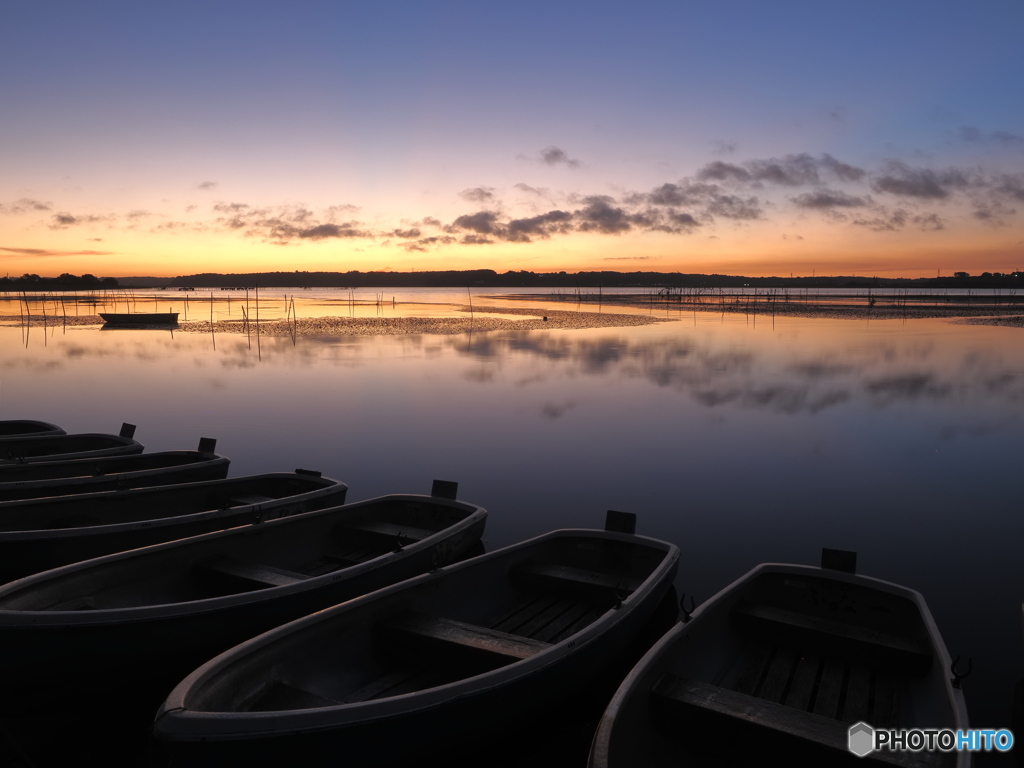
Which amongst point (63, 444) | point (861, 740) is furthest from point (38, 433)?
point (861, 740)

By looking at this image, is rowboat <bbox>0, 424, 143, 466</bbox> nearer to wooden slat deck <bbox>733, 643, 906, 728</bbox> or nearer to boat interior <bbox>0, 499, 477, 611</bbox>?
boat interior <bbox>0, 499, 477, 611</bbox>

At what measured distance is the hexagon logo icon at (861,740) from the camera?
376 centimetres

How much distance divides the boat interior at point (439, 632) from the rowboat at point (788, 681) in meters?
0.91

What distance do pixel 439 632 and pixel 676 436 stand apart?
10.7 metres

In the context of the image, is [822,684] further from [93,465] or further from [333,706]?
[93,465]

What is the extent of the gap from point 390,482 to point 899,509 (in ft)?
27.3

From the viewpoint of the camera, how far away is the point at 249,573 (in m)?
6.44

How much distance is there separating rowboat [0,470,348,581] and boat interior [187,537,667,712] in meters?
2.77

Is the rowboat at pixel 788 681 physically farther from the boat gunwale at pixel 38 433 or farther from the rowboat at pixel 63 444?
the boat gunwale at pixel 38 433

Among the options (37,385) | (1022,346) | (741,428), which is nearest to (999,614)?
(741,428)

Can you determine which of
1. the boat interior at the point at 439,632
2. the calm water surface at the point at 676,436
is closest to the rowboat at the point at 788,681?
the boat interior at the point at 439,632

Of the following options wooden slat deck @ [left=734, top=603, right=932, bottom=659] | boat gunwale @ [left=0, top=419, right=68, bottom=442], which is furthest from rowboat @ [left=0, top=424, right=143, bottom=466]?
wooden slat deck @ [left=734, top=603, right=932, bottom=659]

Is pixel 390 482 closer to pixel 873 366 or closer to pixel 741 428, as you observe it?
pixel 741 428

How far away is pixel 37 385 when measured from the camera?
21844 mm
